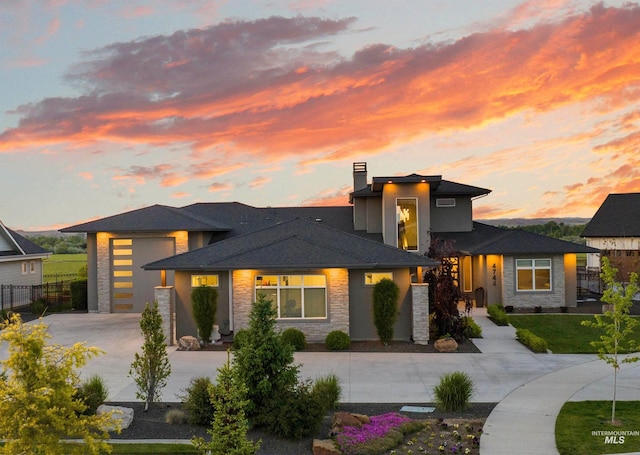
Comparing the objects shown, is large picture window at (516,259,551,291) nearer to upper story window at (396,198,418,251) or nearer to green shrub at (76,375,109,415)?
upper story window at (396,198,418,251)

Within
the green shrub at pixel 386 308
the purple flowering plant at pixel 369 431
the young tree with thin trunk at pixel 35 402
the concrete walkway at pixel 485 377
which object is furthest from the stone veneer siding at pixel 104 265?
the young tree with thin trunk at pixel 35 402

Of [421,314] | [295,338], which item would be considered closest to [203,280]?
[295,338]

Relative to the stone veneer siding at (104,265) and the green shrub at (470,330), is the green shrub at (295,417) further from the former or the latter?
the stone veneer siding at (104,265)

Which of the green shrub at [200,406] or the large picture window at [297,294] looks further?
the large picture window at [297,294]

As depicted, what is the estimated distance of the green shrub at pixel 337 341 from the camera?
17.0 metres

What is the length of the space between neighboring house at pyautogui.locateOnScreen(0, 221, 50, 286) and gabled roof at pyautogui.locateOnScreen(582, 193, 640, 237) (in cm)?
4173

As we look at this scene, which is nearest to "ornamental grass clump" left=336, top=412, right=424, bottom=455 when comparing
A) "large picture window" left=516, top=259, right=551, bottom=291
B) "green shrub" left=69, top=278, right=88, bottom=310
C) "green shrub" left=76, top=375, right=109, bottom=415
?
"green shrub" left=76, top=375, right=109, bottom=415

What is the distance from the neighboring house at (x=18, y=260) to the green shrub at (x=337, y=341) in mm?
20336

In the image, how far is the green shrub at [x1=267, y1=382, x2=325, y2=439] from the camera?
9.00m

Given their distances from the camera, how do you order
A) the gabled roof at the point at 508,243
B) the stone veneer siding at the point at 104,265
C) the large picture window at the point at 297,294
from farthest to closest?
the stone veneer siding at the point at 104,265 → the gabled roof at the point at 508,243 → the large picture window at the point at 297,294

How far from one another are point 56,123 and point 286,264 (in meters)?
17.5

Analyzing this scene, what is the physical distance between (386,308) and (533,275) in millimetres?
10877

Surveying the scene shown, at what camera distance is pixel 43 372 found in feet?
20.4

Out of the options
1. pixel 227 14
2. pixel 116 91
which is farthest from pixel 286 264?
pixel 116 91
